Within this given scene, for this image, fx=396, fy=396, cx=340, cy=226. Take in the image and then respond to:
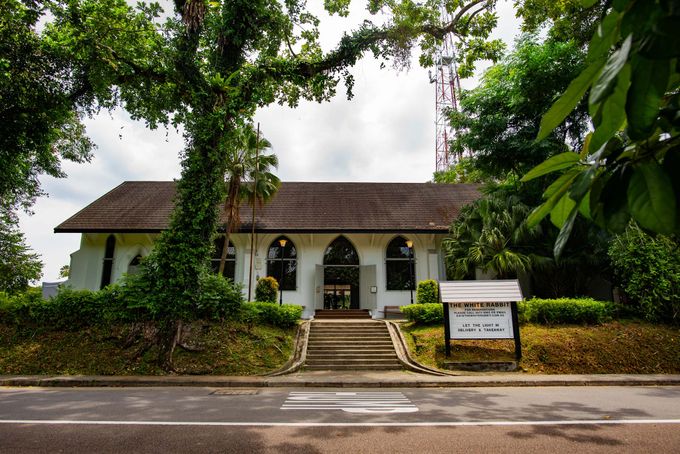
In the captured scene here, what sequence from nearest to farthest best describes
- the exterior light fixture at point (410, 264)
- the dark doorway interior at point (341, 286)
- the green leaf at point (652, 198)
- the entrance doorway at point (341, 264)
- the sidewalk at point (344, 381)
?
the green leaf at point (652, 198) < the sidewalk at point (344, 381) < the exterior light fixture at point (410, 264) < the entrance doorway at point (341, 264) < the dark doorway interior at point (341, 286)

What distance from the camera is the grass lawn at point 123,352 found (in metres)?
11.4

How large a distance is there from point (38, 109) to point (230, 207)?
797 cm

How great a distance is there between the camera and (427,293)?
17.2 m

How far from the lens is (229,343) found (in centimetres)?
1256

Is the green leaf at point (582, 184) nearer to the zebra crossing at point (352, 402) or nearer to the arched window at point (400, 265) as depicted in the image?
the zebra crossing at point (352, 402)

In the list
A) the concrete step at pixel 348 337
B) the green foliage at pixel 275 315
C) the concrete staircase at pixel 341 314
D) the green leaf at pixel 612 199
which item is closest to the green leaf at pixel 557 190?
the green leaf at pixel 612 199

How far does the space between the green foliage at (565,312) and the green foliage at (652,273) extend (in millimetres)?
1082

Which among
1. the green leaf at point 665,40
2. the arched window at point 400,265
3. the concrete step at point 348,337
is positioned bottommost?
the concrete step at point 348,337

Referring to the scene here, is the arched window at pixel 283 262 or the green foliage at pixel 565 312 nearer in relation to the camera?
the green foliage at pixel 565 312

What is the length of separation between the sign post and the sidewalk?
170 cm

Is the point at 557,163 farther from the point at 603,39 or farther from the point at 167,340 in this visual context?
the point at 167,340

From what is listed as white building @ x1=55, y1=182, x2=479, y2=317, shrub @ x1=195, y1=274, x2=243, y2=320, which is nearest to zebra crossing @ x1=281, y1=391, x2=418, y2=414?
shrub @ x1=195, y1=274, x2=243, y2=320

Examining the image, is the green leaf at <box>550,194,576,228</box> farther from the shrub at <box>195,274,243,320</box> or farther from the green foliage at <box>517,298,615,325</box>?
the green foliage at <box>517,298,615,325</box>

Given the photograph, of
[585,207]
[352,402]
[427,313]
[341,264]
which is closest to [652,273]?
[427,313]
